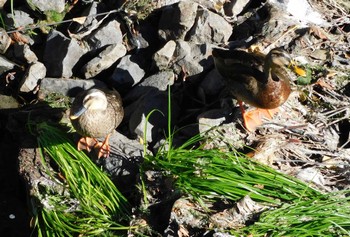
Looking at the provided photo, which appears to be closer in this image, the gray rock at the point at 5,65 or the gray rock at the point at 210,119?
the gray rock at the point at 210,119

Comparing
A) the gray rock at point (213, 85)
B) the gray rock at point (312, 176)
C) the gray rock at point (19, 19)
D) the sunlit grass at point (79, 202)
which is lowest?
the sunlit grass at point (79, 202)

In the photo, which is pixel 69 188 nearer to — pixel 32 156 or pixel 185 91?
pixel 32 156

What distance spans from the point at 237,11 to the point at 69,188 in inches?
84.6

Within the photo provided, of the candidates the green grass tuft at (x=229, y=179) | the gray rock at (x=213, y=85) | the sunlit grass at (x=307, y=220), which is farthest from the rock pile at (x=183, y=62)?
the sunlit grass at (x=307, y=220)

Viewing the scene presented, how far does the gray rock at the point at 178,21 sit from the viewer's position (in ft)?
17.2

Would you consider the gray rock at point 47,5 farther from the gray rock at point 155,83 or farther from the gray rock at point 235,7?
the gray rock at point 235,7

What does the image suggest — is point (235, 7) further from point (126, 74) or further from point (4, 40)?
A: point (4, 40)

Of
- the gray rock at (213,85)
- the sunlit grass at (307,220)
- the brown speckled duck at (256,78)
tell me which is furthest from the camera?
the gray rock at (213,85)

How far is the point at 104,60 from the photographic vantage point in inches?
209

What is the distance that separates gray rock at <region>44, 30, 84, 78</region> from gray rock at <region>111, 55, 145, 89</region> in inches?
15.2

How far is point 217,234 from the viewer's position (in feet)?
13.0

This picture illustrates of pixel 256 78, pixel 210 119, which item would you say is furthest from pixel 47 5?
pixel 256 78

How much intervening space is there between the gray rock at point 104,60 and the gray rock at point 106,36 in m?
0.08

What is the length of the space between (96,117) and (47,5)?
5.03 ft
